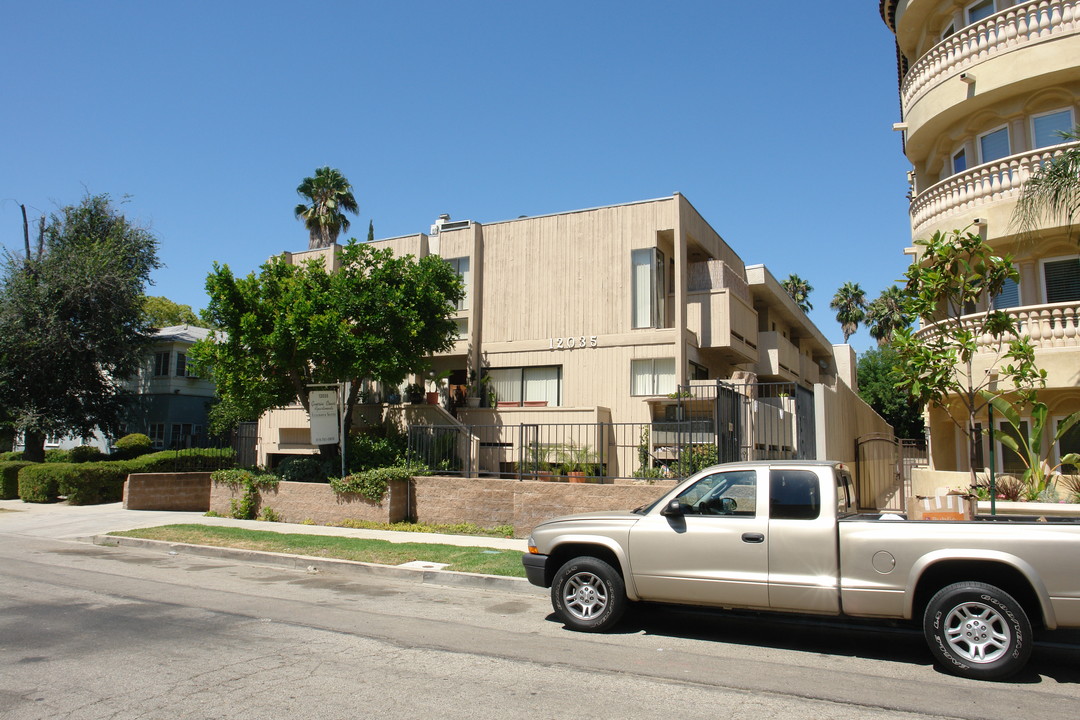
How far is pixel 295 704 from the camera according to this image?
5297 millimetres

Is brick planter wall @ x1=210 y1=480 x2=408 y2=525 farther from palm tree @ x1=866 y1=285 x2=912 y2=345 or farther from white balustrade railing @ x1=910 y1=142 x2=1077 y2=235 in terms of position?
palm tree @ x1=866 y1=285 x2=912 y2=345

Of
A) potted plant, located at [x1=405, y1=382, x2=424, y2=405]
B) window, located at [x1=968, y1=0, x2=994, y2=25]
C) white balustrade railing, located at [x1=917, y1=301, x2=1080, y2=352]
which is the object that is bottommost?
potted plant, located at [x1=405, y1=382, x2=424, y2=405]

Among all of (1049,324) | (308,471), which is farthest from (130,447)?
(1049,324)

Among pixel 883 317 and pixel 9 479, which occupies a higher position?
pixel 883 317

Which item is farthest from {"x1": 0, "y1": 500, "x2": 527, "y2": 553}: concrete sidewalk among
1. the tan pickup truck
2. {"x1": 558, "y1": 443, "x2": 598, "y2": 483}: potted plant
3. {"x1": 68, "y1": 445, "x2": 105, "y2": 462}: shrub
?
{"x1": 68, "y1": 445, "x2": 105, "y2": 462}: shrub

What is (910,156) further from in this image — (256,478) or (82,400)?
(82,400)

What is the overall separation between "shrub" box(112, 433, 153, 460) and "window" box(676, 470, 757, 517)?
29.6m

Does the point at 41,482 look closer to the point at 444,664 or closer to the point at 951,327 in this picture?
the point at 444,664

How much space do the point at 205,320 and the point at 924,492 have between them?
17.2 meters

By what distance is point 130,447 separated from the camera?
3117 centimetres

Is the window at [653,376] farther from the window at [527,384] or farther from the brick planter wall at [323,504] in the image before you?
the brick planter wall at [323,504]

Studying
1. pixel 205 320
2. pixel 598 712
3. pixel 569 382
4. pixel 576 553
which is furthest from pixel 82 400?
pixel 598 712

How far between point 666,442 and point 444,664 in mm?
11596

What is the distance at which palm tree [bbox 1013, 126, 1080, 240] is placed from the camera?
37.4ft
